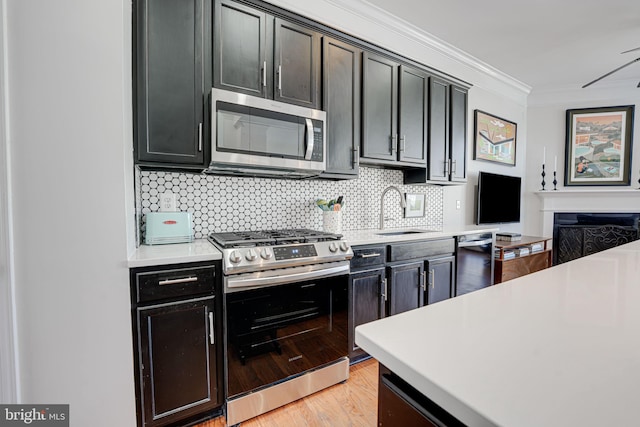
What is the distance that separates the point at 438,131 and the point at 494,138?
1.66m

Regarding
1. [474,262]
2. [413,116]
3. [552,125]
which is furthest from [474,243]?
[552,125]

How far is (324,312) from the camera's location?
187cm

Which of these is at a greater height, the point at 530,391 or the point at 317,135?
the point at 317,135

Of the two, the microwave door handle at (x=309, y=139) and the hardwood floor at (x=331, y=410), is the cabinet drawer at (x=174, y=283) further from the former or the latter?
the microwave door handle at (x=309, y=139)

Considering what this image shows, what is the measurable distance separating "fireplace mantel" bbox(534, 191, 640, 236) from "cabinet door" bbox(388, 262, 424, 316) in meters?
3.31

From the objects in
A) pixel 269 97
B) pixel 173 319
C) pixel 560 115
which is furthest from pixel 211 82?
pixel 560 115

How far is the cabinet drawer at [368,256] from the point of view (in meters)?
2.09

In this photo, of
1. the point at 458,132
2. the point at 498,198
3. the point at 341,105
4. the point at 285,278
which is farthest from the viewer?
the point at 498,198

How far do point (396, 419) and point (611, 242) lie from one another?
17.6 feet

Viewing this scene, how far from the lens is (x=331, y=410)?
1.72 metres

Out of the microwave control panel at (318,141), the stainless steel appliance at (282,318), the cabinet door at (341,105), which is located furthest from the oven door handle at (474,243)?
the microwave control panel at (318,141)

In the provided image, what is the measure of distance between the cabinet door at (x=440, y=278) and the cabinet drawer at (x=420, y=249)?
7 centimetres

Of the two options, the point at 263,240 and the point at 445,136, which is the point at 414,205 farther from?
the point at 263,240

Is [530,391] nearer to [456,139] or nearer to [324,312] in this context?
[324,312]
